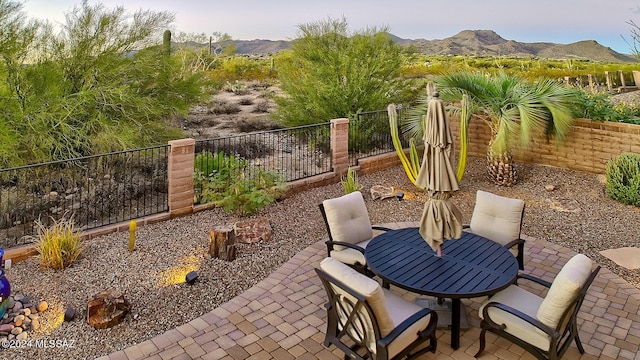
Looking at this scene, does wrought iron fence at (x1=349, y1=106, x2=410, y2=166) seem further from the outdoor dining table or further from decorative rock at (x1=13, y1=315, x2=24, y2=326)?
decorative rock at (x1=13, y1=315, x2=24, y2=326)

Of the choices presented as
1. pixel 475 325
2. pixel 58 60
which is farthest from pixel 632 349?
pixel 58 60

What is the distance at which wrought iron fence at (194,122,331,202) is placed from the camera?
8.21 meters

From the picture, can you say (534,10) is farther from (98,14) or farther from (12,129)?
(12,129)

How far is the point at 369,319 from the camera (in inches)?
119

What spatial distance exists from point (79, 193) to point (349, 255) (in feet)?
21.8

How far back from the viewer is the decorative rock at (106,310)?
3973 mm

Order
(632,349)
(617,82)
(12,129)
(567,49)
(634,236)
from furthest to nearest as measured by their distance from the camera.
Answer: (567,49), (617,82), (12,129), (634,236), (632,349)

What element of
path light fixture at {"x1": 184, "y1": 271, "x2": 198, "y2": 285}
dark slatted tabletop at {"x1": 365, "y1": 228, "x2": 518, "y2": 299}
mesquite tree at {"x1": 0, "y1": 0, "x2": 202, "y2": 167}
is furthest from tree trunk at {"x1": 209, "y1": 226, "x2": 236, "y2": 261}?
mesquite tree at {"x1": 0, "y1": 0, "x2": 202, "y2": 167}

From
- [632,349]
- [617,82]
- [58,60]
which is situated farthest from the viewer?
[617,82]

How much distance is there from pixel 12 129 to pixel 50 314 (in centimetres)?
579

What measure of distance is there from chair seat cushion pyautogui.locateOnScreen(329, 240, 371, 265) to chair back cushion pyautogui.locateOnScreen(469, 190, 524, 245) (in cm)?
137

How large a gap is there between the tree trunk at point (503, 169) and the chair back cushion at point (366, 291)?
6.61m

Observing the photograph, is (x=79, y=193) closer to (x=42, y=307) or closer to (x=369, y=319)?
(x=42, y=307)

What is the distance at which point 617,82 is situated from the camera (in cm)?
2130
